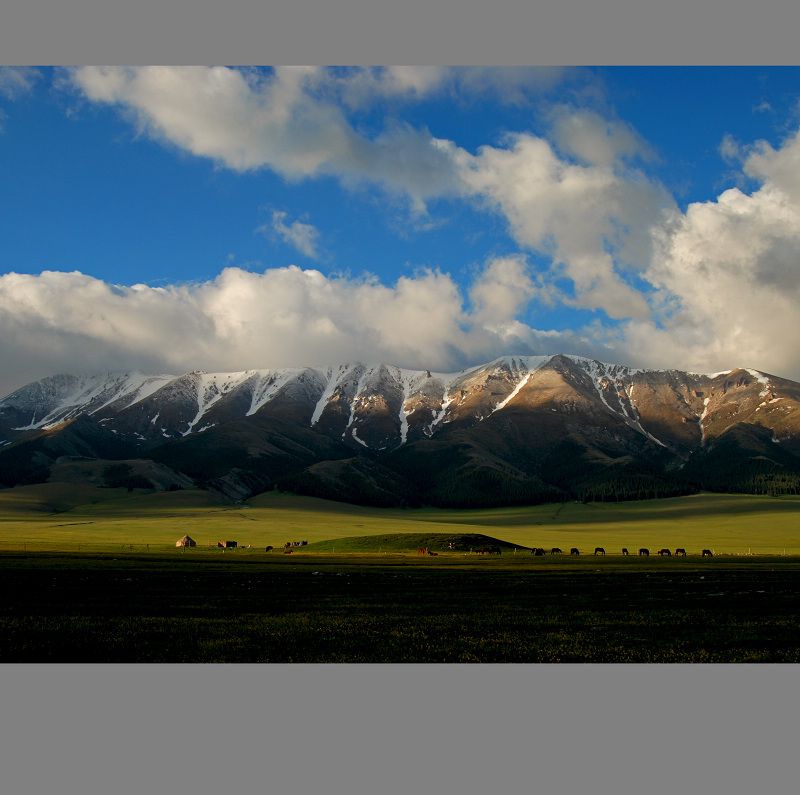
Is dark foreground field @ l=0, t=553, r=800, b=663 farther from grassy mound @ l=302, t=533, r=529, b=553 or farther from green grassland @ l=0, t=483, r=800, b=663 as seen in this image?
grassy mound @ l=302, t=533, r=529, b=553

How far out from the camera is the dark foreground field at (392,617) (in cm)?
Answer: 2544

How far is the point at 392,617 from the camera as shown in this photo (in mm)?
33562

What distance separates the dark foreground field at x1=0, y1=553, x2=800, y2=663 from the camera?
1001 inches

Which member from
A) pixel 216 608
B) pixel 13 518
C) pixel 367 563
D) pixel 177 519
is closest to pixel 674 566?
pixel 367 563

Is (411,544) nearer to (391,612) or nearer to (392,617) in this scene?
(391,612)

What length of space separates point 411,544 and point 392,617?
8074 centimetres

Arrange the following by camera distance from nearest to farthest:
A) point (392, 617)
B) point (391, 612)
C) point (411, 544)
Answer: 1. point (392, 617)
2. point (391, 612)
3. point (411, 544)

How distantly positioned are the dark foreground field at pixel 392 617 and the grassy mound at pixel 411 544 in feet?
156

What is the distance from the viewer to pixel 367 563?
7794 cm

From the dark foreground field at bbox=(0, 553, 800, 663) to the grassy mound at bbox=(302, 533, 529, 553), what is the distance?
47629mm

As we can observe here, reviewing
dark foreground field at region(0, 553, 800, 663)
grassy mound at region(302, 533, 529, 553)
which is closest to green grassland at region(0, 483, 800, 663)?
dark foreground field at region(0, 553, 800, 663)

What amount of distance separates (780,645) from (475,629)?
12.7 meters

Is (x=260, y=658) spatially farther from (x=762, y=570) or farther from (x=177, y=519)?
(x=177, y=519)

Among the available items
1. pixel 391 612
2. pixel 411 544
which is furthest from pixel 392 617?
pixel 411 544
